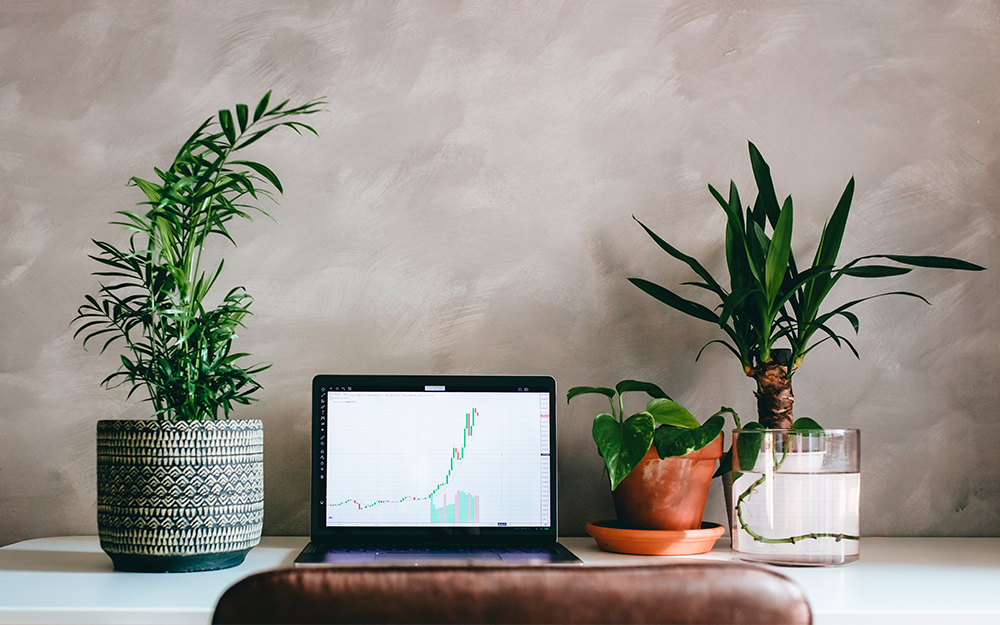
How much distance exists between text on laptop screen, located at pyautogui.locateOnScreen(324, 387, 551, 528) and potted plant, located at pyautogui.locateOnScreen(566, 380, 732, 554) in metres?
0.11

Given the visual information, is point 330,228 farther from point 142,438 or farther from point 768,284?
point 768,284

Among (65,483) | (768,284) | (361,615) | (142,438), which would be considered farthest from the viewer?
(65,483)

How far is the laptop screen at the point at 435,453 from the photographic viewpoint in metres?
1.12

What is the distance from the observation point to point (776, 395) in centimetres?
113

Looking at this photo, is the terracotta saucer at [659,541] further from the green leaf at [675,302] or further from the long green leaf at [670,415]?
the green leaf at [675,302]

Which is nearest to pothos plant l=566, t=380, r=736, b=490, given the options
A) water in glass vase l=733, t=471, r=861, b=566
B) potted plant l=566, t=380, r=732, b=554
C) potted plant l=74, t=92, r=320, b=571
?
potted plant l=566, t=380, r=732, b=554

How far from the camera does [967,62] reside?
52.9 inches

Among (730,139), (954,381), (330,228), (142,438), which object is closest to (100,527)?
(142,438)

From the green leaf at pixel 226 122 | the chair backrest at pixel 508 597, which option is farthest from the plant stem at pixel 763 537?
the green leaf at pixel 226 122

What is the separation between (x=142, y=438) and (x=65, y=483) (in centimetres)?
43

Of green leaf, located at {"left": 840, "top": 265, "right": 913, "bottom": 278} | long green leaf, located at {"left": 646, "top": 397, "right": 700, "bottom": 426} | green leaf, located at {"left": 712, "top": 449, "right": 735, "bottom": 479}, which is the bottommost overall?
green leaf, located at {"left": 712, "top": 449, "right": 735, "bottom": 479}

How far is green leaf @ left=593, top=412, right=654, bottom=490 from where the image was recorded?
1006 mm

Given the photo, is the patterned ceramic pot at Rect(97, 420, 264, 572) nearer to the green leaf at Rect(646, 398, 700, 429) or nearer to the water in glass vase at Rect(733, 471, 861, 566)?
the green leaf at Rect(646, 398, 700, 429)

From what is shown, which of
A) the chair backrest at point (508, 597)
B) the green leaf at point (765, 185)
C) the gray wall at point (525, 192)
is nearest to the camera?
the chair backrest at point (508, 597)
